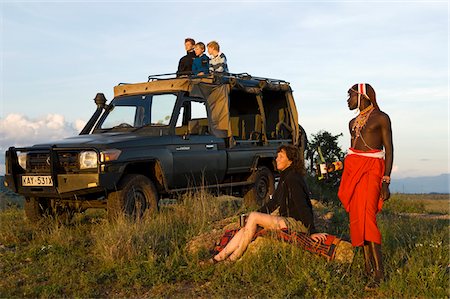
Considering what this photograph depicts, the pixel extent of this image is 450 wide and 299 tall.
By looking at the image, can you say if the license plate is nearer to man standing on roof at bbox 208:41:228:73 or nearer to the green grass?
the green grass

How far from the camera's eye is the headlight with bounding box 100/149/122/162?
25.7 ft

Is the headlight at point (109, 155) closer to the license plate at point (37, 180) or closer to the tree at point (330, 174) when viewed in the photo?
the license plate at point (37, 180)

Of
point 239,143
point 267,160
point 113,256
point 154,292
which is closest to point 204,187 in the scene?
point 239,143

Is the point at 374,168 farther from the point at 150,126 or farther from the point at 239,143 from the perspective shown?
the point at 239,143

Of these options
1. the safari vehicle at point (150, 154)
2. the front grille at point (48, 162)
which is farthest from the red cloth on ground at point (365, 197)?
the front grille at point (48, 162)

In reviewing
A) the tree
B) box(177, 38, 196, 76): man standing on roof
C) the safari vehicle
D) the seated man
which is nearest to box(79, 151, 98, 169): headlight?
the safari vehicle

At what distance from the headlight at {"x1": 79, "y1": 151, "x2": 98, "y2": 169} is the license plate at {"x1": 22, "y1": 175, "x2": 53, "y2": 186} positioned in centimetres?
54

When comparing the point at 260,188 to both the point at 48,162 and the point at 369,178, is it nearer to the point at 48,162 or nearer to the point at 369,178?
the point at 48,162

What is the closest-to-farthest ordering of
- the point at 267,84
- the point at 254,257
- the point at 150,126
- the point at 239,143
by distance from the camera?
the point at 254,257 < the point at 150,126 < the point at 239,143 < the point at 267,84

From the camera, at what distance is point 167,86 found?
9727 mm

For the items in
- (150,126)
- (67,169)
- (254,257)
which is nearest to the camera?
(254,257)

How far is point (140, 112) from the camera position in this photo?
9.64m

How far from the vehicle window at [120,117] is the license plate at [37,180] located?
1854 mm

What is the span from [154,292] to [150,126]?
4303 millimetres
